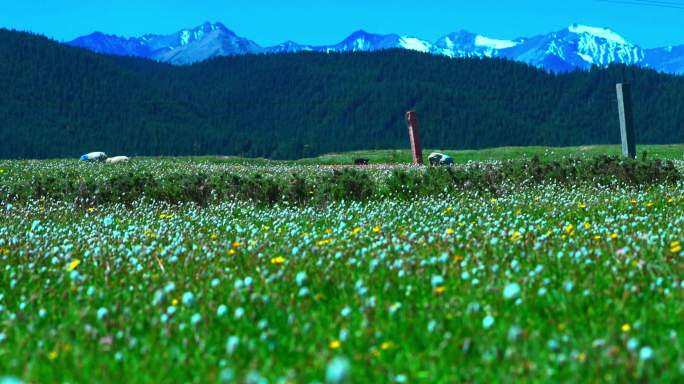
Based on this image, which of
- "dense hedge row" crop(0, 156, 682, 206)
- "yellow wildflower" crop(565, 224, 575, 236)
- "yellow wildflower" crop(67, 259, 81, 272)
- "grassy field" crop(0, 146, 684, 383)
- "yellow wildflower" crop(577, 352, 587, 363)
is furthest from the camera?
"dense hedge row" crop(0, 156, 682, 206)

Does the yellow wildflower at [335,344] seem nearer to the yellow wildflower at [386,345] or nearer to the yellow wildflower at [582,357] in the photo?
the yellow wildflower at [386,345]

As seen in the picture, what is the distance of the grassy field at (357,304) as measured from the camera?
4148 millimetres

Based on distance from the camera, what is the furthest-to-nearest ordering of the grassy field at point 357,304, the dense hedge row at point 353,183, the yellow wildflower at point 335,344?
the dense hedge row at point 353,183 < the yellow wildflower at point 335,344 < the grassy field at point 357,304

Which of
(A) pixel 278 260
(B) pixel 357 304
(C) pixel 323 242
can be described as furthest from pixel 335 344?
(C) pixel 323 242

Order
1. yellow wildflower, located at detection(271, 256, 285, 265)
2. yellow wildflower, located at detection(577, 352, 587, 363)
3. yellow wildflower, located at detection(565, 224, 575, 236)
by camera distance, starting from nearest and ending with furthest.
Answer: yellow wildflower, located at detection(577, 352, 587, 363), yellow wildflower, located at detection(271, 256, 285, 265), yellow wildflower, located at detection(565, 224, 575, 236)

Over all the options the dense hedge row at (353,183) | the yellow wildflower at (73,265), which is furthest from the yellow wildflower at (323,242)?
the dense hedge row at (353,183)

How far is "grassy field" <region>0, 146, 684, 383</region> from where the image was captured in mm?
4148

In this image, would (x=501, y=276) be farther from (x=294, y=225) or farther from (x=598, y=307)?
(x=294, y=225)

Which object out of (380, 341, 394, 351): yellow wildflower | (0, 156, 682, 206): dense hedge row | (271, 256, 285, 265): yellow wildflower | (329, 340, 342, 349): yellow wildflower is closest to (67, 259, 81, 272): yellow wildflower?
(271, 256, 285, 265): yellow wildflower

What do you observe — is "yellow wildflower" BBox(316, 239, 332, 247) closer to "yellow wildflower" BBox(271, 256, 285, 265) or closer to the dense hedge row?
"yellow wildflower" BBox(271, 256, 285, 265)

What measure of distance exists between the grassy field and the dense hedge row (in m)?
5.72

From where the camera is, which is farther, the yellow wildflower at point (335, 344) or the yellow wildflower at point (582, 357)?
the yellow wildflower at point (335, 344)

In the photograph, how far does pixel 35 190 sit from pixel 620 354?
16.7 metres

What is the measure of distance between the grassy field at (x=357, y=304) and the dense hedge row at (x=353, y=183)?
5.72m
